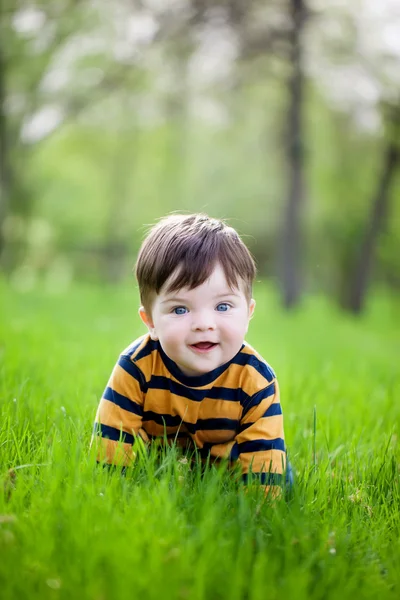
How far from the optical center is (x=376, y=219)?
1398 centimetres

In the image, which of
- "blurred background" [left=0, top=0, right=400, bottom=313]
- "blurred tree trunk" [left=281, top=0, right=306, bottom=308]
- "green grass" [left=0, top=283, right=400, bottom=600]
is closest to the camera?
"green grass" [left=0, top=283, right=400, bottom=600]

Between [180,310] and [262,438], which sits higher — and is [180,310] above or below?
above

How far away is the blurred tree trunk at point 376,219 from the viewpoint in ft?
44.6

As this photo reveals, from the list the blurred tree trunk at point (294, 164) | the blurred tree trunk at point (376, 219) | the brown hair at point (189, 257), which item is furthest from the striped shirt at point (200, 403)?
the blurred tree trunk at point (376, 219)

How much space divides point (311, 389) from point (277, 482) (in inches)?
74.9

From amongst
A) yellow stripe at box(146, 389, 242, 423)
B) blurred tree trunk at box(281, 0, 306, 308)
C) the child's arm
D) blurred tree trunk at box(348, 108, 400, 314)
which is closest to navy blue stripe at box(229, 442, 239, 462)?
yellow stripe at box(146, 389, 242, 423)

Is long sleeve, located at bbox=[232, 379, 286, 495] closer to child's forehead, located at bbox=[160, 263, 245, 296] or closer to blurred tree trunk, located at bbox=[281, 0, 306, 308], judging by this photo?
child's forehead, located at bbox=[160, 263, 245, 296]

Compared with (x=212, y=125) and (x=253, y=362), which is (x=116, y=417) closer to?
(x=253, y=362)

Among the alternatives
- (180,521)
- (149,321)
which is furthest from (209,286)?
(180,521)

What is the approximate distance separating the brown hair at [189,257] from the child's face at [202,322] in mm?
33

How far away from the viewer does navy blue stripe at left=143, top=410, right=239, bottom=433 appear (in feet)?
7.57

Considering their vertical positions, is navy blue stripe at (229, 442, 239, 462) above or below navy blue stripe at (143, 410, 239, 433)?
below

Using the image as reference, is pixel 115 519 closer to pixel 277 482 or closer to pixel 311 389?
pixel 277 482

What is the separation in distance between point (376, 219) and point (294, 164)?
347cm
